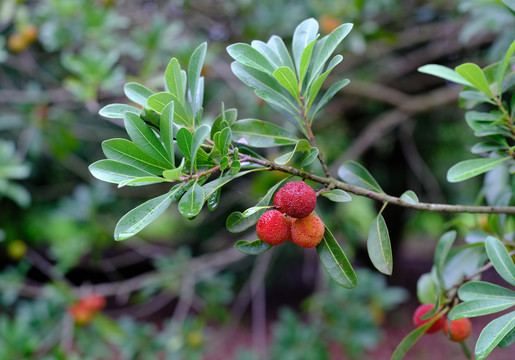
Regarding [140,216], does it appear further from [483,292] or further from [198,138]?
[483,292]

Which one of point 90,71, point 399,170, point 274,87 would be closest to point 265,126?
point 274,87

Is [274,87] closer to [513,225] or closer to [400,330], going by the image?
[513,225]

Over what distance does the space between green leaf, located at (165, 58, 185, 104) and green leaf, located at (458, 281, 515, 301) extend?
22.8 inches

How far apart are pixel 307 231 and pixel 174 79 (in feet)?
1.06

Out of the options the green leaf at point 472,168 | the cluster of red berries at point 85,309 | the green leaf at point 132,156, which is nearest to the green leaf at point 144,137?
the green leaf at point 132,156

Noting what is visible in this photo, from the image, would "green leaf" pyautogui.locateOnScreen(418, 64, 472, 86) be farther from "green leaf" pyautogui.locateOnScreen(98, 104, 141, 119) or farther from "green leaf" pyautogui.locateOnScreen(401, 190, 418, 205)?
"green leaf" pyautogui.locateOnScreen(98, 104, 141, 119)

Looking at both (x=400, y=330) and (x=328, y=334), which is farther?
(x=400, y=330)

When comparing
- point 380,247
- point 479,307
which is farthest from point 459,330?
point 380,247

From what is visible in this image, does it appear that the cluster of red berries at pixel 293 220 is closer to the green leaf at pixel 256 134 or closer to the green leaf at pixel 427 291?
the green leaf at pixel 256 134

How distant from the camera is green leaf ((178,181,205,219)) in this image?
1.86 feet

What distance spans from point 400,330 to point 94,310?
4.12 metres

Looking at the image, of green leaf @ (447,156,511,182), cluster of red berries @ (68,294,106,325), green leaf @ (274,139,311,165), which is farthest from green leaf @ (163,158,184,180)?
cluster of red berries @ (68,294,106,325)

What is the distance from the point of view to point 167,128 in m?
0.61

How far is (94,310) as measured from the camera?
2.11 meters
